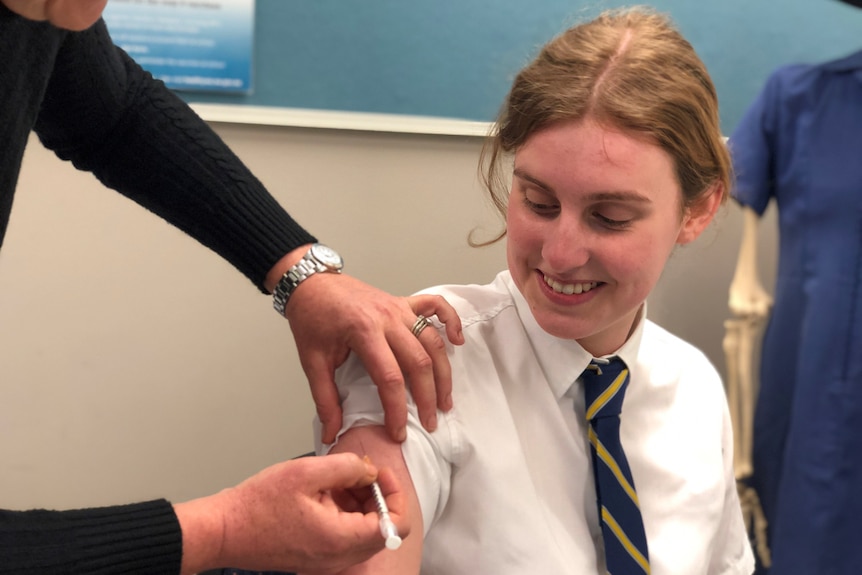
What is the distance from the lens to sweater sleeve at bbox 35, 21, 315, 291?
1065 mm

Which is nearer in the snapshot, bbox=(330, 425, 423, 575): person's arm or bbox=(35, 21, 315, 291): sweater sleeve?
bbox=(330, 425, 423, 575): person's arm

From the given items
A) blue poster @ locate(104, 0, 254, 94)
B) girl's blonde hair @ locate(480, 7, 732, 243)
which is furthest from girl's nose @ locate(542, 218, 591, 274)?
blue poster @ locate(104, 0, 254, 94)

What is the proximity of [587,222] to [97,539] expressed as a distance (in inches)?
23.7

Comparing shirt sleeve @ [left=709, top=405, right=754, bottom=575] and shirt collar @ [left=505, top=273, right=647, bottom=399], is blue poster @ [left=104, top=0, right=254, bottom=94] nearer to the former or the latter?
shirt collar @ [left=505, top=273, right=647, bottom=399]

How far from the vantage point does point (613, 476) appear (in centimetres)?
99

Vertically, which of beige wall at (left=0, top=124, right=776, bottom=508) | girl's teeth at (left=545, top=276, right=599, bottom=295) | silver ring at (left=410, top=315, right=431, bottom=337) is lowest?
beige wall at (left=0, top=124, right=776, bottom=508)

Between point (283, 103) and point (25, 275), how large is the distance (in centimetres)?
66

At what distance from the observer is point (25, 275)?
1701mm

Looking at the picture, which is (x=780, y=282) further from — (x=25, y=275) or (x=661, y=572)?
(x=25, y=275)

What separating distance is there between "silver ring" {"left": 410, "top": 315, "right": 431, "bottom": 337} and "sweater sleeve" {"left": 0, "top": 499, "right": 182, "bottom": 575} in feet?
1.15

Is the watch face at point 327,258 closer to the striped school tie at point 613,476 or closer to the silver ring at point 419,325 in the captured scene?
the silver ring at point 419,325

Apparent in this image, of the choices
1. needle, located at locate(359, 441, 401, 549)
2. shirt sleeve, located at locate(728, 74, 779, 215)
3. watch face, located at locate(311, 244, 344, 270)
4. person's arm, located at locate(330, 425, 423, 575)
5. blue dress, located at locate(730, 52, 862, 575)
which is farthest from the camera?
shirt sleeve, located at locate(728, 74, 779, 215)

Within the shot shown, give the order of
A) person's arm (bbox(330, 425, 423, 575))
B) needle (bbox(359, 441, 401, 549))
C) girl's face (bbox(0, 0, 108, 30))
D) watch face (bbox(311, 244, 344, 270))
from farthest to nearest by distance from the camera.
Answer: watch face (bbox(311, 244, 344, 270)) < person's arm (bbox(330, 425, 423, 575)) < needle (bbox(359, 441, 401, 549)) < girl's face (bbox(0, 0, 108, 30))

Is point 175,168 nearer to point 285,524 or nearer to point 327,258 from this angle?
point 327,258
